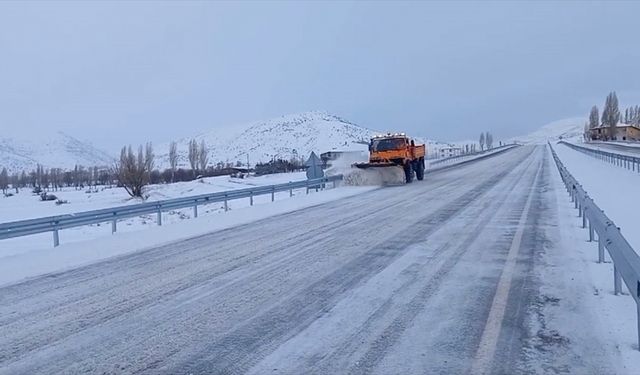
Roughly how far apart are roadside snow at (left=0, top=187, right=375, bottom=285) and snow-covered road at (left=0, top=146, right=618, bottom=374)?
0.75 metres

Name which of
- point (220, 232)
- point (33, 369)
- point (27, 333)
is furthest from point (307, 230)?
point (33, 369)

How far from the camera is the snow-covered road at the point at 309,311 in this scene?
5.04 meters

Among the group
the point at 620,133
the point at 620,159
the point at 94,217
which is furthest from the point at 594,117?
the point at 94,217

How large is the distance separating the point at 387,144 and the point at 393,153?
0.95 m

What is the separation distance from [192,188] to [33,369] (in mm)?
50849

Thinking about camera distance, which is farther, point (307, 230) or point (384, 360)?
point (307, 230)

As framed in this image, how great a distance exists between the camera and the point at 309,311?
6.55 meters

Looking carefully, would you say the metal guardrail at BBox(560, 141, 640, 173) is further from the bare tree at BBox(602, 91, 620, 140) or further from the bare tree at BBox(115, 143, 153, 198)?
the bare tree at BBox(602, 91, 620, 140)

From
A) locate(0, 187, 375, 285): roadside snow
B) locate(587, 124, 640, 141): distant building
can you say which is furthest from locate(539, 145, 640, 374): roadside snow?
locate(587, 124, 640, 141): distant building

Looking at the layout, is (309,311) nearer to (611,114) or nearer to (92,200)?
(92,200)

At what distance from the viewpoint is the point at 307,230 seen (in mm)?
13680

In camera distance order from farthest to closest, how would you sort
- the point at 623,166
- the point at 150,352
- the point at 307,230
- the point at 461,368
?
the point at 623,166 → the point at 307,230 → the point at 150,352 → the point at 461,368

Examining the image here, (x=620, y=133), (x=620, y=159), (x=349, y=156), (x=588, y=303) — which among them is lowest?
(x=588, y=303)

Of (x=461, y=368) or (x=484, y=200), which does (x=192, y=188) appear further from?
(x=461, y=368)
